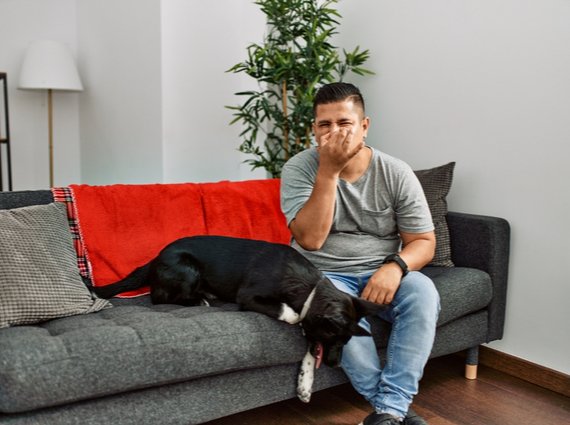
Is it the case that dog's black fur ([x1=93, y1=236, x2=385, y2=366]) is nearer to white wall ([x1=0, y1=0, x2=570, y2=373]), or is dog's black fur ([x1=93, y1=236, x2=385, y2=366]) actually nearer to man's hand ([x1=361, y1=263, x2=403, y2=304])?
man's hand ([x1=361, y1=263, x2=403, y2=304])

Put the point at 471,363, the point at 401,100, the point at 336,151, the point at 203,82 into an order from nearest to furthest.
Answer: the point at 336,151, the point at 471,363, the point at 401,100, the point at 203,82

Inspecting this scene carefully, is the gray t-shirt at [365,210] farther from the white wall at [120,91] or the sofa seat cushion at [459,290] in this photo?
the white wall at [120,91]

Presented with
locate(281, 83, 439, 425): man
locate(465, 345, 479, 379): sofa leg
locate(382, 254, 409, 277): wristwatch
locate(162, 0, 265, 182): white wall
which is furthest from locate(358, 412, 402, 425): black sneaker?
locate(162, 0, 265, 182): white wall

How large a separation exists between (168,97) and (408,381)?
7.93 ft

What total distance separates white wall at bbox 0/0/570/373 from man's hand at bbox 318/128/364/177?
3.14 feet

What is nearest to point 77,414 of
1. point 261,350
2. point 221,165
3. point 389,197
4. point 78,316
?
point 78,316

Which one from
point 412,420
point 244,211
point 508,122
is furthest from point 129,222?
point 508,122

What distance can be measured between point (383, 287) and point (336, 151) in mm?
463

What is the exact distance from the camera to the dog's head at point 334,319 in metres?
1.68

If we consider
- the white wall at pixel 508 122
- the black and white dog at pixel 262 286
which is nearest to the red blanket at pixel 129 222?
the black and white dog at pixel 262 286

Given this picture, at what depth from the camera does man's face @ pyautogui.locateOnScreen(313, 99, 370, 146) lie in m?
1.91

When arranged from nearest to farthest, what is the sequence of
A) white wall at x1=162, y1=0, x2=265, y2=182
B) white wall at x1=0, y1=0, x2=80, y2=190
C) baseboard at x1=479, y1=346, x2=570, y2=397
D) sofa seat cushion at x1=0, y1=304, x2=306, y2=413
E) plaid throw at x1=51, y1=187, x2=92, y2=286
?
sofa seat cushion at x1=0, y1=304, x2=306, y2=413 → plaid throw at x1=51, y1=187, x2=92, y2=286 → baseboard at x1=479, y1=346, x2=570, y2=397 → white wall at x1=162, y1=0, x2=265, y2=182 → white wall at x1=0, y1=0, x2=80, y2=190

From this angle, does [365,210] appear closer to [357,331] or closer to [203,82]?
[357,331]

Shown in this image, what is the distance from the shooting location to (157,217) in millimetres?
2330
